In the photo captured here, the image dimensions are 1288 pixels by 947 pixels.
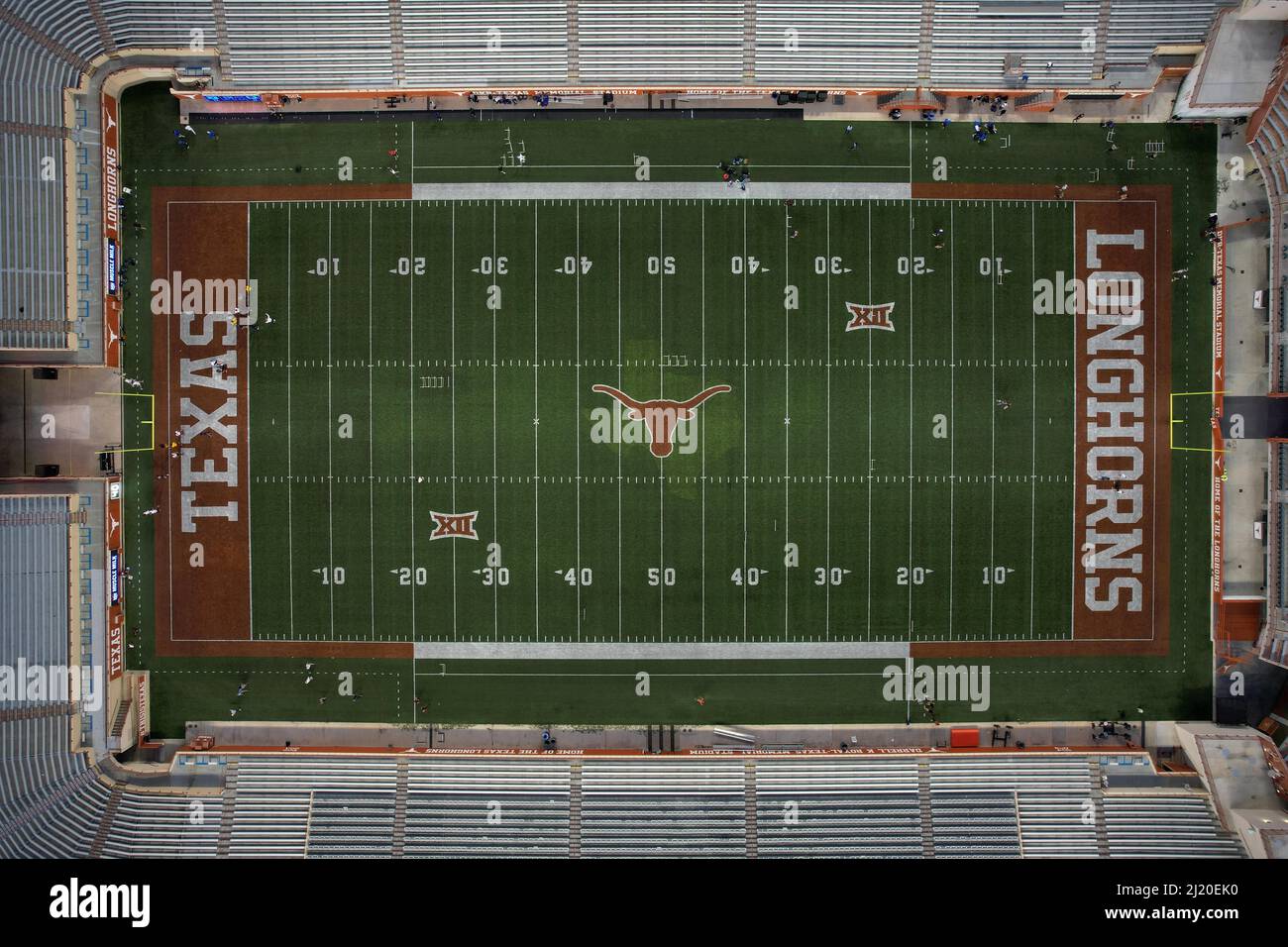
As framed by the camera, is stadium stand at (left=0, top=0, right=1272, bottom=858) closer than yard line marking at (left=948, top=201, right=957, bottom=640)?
Yes

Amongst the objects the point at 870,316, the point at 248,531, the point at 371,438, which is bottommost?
the point at 248,531

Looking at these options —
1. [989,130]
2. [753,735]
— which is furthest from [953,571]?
[989,130]

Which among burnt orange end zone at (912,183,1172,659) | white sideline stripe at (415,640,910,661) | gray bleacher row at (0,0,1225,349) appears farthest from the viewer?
white sideline stripe at (415,640,910,661)

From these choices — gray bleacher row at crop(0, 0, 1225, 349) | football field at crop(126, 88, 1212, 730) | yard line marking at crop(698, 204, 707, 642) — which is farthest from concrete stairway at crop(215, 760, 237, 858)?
yard line marking at crop(698, 204, 707, 642)

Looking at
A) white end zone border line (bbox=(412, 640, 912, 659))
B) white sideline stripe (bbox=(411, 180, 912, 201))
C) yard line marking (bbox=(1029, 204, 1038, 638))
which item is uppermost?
white sideline stripe (bbox=(411, 180, 912, 201))

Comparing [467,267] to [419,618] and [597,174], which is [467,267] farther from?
[419,618]

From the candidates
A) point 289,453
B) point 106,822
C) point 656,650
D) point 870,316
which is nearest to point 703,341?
point 870,316

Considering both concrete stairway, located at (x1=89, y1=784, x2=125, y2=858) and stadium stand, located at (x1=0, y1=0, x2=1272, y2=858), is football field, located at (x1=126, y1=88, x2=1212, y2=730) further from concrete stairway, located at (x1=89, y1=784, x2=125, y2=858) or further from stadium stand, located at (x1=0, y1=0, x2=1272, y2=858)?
concrete stairway, located at (x1=89, y1=784, x2=125, y2=858)

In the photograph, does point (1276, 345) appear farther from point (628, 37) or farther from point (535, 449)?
point (535, 449)
